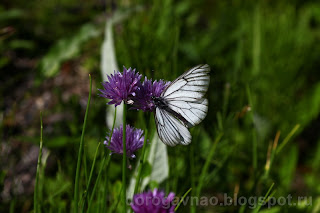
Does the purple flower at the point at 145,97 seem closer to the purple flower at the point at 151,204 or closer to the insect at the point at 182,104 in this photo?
the insect at the point at 182,104

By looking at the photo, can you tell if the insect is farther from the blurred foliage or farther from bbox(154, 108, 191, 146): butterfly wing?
the blurred foliage

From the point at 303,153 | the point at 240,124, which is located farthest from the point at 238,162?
the point at 303,153

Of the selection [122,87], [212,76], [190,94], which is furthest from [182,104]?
[212,76]

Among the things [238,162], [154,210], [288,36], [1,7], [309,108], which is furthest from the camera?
[1,7]

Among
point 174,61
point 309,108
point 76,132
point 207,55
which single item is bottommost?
point 76,132

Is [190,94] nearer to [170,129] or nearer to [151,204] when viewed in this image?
[170,129]

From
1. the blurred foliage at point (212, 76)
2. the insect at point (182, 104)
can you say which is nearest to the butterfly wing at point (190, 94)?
the insect at point (182, 104)

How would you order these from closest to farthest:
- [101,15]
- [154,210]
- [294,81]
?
[154,210] < [294,81] < [101,15]

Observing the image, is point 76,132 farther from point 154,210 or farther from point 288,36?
point 288,36

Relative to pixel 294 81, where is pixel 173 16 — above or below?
above
